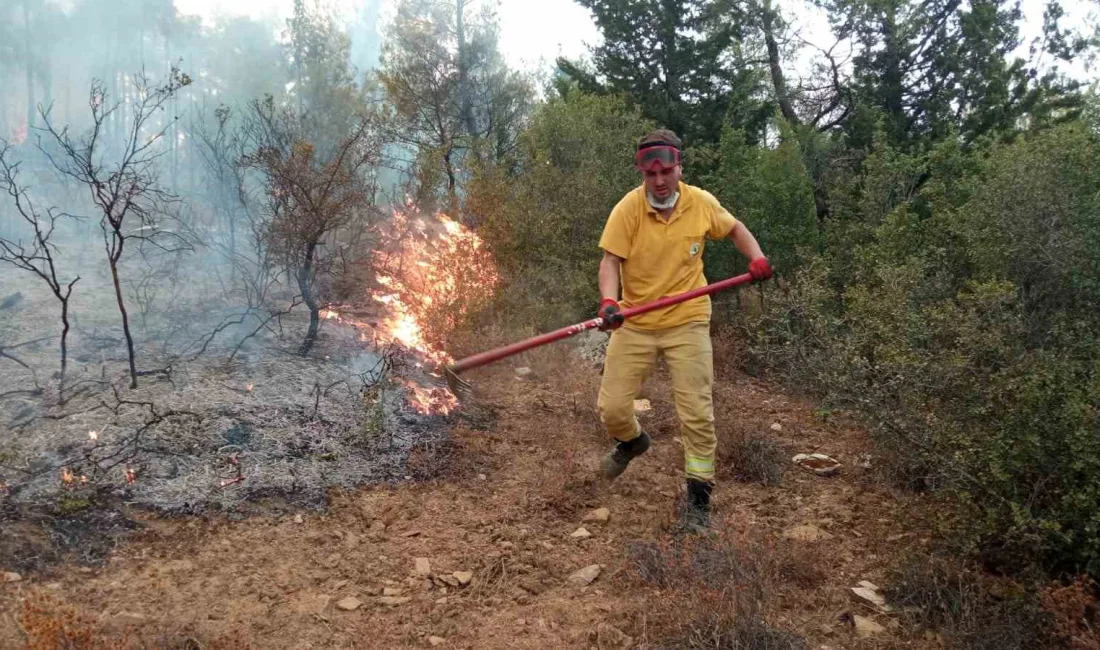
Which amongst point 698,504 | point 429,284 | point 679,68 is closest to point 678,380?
point 698,504

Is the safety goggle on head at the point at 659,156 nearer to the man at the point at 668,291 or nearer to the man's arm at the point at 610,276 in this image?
the man at the point at 668,291

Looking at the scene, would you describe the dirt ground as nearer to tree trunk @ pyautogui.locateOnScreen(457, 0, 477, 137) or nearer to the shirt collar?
the shirt collar

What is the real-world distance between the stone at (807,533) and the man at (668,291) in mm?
441

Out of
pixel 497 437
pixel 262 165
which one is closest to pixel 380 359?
pixel 497 437

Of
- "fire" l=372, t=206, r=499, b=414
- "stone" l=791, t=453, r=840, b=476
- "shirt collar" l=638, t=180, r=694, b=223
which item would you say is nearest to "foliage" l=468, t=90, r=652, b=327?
"fire" l=372, t=206, r=499, b=414

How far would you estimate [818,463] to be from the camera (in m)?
4.68

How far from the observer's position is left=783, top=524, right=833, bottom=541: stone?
3.58m

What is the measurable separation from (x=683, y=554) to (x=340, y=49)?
26898 mm

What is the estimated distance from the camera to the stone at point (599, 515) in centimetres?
388

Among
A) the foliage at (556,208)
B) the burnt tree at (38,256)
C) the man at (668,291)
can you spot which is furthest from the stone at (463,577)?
the foliage at (556,208)

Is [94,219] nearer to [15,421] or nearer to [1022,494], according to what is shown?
[15,421]

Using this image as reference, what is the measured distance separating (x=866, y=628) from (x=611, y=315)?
1.75 m

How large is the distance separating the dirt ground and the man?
51 cm

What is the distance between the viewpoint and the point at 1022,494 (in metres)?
2.93
